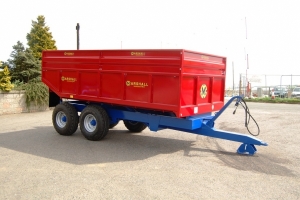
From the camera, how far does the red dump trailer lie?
23.1ft

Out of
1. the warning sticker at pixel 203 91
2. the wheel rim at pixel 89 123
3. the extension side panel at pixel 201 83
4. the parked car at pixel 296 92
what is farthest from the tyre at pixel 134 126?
the parked car at pixel 296 92

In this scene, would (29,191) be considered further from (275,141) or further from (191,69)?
(275,141)

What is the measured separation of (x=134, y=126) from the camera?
9883 millimetres

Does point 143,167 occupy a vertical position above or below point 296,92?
below

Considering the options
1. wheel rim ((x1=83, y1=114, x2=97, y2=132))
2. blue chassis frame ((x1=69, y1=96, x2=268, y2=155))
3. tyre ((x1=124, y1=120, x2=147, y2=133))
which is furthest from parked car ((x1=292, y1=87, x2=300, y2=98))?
wheel rim ((x1=83, y1=114, x2=97, y2=132))

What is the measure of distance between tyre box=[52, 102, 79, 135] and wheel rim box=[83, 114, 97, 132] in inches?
23.6

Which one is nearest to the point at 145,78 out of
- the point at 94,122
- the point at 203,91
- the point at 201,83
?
the point at 201,83

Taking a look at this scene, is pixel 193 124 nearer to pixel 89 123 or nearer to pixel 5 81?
pixel 89 123

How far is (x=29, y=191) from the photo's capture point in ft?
15.8

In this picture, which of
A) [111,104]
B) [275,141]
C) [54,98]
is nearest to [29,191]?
[111,104]

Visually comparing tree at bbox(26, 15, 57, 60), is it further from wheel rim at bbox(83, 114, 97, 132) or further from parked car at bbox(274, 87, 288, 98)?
parked car at bbox(274, 87, 288, 98)

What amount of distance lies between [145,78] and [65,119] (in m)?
3.31

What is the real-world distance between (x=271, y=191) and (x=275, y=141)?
427 centimetres

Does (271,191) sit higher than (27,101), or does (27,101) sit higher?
(27,101)
